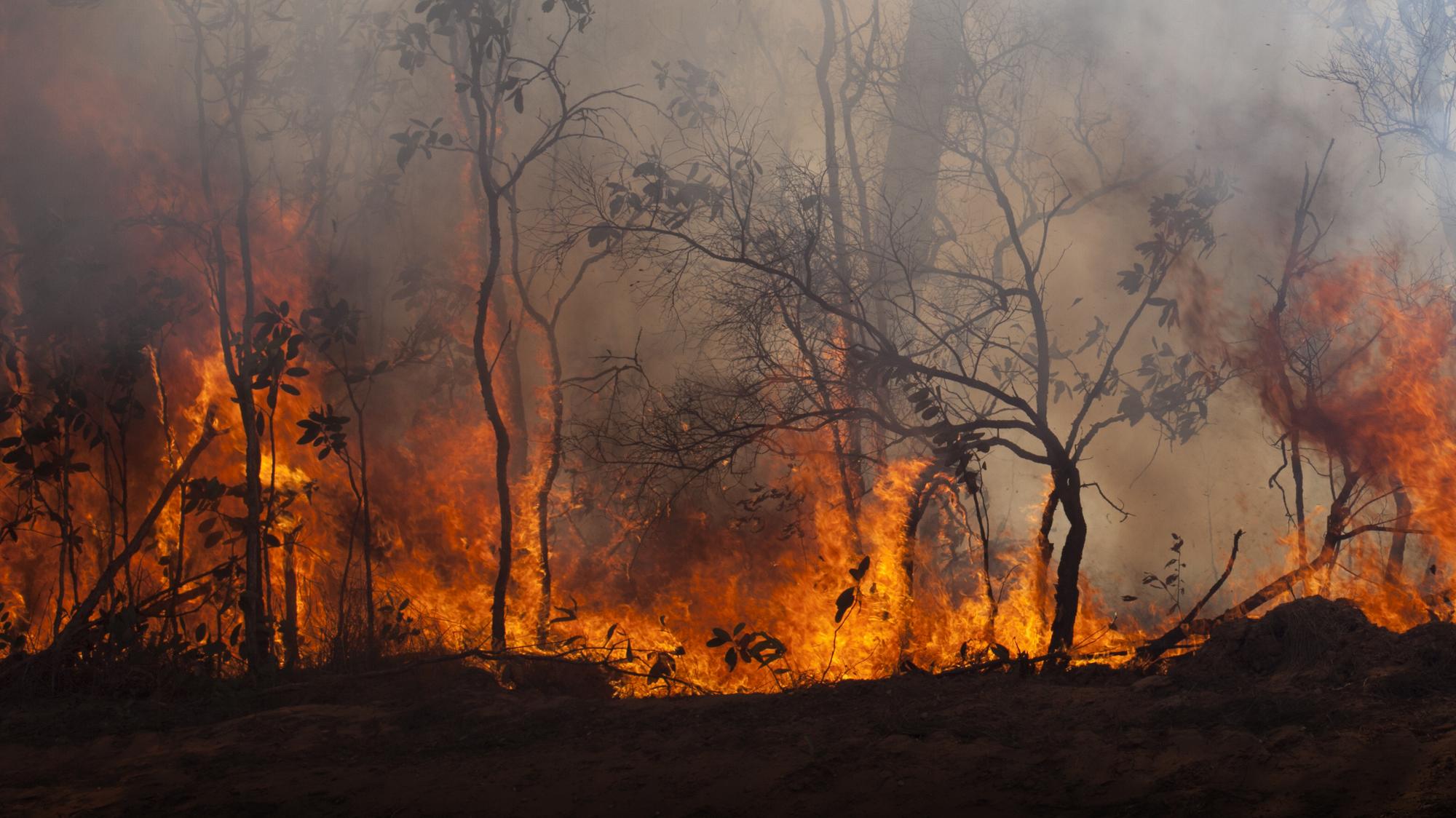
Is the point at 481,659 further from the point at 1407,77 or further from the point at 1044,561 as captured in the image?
the point at 1407,77

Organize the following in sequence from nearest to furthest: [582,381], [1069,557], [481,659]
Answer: [481,659] → [1069,557] → [582,381]

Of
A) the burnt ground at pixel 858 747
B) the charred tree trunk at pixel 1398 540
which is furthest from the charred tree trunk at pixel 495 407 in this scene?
the charred tree trunk at pixel 1398 540

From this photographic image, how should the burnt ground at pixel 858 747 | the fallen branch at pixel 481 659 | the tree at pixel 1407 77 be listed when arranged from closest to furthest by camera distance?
the burnt ground at pixel 858 747
the fallen branch at pixel 481 659
the tree at pixel 1407 77

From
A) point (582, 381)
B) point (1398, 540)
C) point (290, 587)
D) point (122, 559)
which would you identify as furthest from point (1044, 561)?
point (122, 559)

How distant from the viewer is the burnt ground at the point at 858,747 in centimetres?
380

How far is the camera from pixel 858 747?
14.4ft

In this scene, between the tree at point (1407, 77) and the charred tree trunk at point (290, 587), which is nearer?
the charred tree trunk at point (290, 587)

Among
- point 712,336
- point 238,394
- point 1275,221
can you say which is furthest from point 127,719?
point 1275,221

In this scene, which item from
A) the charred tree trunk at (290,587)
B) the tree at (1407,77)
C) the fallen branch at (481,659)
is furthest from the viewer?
the tree at (1407,77)

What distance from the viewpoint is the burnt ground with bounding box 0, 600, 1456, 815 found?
3.80 metres

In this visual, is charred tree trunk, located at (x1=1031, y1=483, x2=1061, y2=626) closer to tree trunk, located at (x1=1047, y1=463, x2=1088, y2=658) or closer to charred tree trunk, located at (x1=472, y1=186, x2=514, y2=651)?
tree trunk, located at (x1=1047, y1=463, x2=1088, y2=658)

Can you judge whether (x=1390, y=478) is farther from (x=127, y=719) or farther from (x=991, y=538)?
(x=127, y=719)

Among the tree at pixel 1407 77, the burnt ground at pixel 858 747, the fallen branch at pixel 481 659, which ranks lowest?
the burnt ground at pixel 858 747

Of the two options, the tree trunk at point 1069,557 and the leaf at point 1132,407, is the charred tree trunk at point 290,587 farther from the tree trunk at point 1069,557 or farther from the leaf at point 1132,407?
the leaf at point 1132,407
